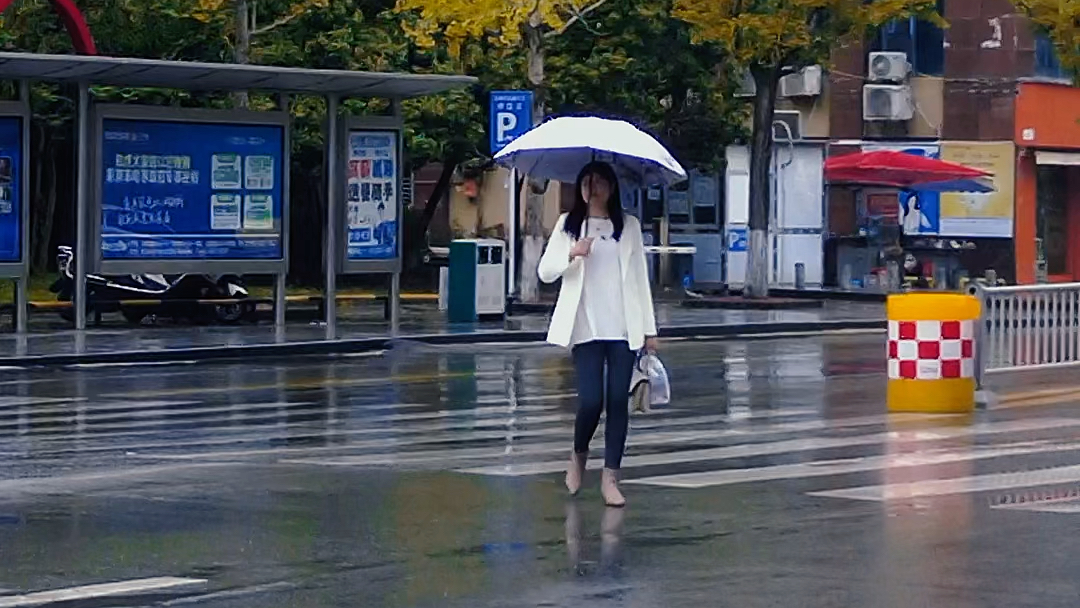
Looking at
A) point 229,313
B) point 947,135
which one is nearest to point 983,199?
point 947,135

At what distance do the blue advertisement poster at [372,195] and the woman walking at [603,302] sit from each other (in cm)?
1791

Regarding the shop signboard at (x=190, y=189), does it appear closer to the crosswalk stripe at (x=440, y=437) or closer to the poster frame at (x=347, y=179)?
the poster frame at (x=347, y=179)

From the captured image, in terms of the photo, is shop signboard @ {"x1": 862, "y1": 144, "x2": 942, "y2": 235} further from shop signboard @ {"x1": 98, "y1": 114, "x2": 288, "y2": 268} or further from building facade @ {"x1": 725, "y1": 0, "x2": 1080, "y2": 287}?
shop signboard @ {"x1": 98, "y1": 114, "x2": 288, "y2": 268}

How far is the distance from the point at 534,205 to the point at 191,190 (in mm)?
8162

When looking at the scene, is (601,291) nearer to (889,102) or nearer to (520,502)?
(520,502)

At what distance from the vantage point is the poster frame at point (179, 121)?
88.9ft

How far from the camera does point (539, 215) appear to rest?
115 feet

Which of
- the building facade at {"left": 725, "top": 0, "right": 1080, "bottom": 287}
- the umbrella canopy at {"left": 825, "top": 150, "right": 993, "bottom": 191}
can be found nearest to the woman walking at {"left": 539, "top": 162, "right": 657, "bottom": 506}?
the umbrella canopy at {"left": 825, "top": 150, "right": 993, "bottom": 191}

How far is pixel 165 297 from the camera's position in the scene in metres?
30.4

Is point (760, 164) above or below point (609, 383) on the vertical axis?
above

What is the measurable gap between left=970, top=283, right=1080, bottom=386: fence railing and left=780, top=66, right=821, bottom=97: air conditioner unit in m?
24.7

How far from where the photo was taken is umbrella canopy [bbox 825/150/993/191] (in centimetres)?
4066

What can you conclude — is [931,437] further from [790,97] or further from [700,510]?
[790,97]

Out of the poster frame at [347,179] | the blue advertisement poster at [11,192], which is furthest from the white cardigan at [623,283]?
the poster frame at [347,179]
